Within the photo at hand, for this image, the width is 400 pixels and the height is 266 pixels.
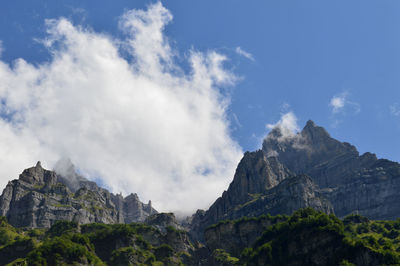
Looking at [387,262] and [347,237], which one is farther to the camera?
[347,237]

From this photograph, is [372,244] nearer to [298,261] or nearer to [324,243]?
[324,243]

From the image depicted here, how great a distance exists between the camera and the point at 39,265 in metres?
198

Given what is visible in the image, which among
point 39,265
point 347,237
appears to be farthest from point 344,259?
point 39,265

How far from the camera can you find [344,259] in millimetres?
180000

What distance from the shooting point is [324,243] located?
196625 millimetres

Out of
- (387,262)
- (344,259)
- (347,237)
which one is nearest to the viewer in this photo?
(387,262)

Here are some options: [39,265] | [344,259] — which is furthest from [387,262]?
[39,265]

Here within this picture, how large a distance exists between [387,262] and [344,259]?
59.5 ft

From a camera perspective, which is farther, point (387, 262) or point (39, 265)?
point (39, 265)

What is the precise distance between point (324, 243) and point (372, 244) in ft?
69.1

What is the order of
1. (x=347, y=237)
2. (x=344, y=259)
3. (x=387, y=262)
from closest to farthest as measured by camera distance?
1. (x=387, y=262)
2. (x=344, y=259)
3. (x=347, y=237)

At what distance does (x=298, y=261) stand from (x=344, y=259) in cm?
2528

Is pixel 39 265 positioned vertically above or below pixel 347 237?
below

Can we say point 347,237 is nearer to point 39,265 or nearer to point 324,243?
point 324,243
